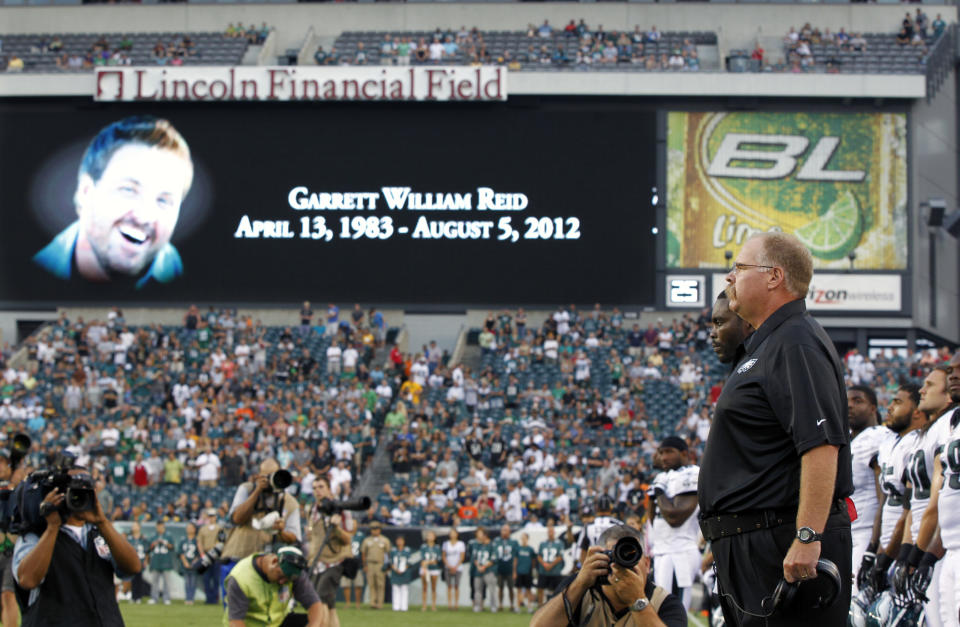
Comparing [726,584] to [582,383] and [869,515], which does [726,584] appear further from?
[582,383]

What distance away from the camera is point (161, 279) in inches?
1264

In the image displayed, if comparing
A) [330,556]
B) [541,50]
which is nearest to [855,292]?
[541,50]

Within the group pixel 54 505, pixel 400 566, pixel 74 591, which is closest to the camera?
pixel 54 505

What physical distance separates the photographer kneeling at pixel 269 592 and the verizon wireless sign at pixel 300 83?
2400 cm

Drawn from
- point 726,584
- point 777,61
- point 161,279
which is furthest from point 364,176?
point 726,584

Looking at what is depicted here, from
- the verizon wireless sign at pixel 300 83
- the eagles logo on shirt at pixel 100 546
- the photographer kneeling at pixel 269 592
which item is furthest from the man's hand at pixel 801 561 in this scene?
the verizon wireless sign at pixel 300 83

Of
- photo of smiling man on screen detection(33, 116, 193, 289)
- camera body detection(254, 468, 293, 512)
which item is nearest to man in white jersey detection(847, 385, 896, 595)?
camera body detection(254, 468, 293, 512)

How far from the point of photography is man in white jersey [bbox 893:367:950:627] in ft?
23.8

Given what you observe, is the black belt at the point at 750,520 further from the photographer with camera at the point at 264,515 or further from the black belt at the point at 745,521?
the photographer with camera at the point at 264,515

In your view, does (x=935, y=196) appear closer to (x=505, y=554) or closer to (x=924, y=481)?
(x=505, y=554)

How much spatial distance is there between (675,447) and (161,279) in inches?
966

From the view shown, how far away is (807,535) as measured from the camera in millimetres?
4117

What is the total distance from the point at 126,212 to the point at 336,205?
16.2 ft

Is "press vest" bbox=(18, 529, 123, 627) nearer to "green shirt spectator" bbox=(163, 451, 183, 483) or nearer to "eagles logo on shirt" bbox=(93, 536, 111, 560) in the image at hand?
"eagles logo on shirt" bbox=(93, 536, 111, 560)
